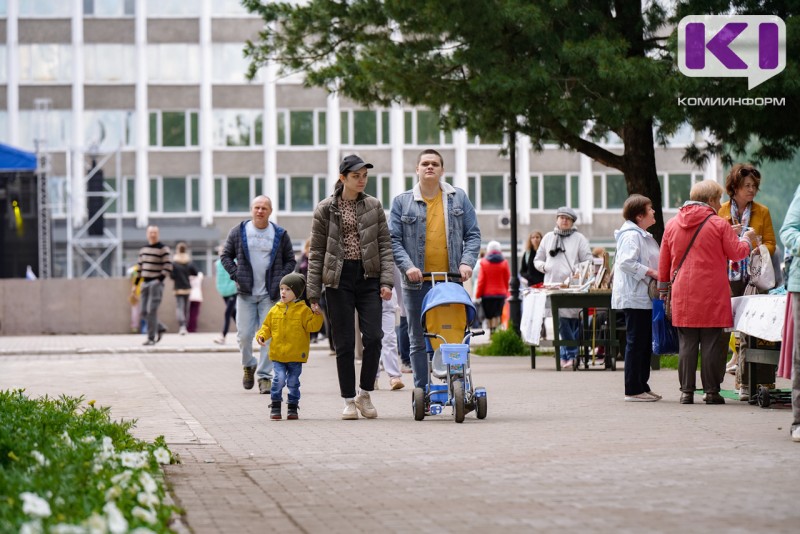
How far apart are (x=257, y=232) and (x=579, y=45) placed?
658 centimetres

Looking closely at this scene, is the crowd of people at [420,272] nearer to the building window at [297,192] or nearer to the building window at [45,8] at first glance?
the building window at [297,192]

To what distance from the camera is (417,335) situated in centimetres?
1153

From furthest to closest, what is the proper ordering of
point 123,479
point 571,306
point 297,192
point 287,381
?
point 297,192 → point 571,306 → point 287,381 → point 123,479

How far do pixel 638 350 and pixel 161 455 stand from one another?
6064mm

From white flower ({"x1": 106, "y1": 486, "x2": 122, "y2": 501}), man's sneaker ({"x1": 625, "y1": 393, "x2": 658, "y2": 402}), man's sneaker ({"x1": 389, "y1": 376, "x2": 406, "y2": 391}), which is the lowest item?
man's sneaker ({"x1": 389, "y1": 376, "x2": 406, "y2": 391})

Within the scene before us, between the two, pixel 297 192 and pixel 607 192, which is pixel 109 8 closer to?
pixel 297 192

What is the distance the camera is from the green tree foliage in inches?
775

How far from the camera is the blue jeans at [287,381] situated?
465 inches

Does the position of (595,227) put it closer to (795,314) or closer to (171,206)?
(171,206)

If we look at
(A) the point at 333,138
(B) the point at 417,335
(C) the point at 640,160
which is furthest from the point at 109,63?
(B) the point at 417,335

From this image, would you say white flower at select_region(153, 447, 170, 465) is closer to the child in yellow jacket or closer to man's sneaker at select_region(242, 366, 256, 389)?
the child in yellow jacket

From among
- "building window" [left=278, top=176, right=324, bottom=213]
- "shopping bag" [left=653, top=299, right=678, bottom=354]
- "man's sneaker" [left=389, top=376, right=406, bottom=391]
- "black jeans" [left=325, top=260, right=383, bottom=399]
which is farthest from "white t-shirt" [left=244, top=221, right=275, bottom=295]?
"building window" [left=278, top=176, right=324, bottom=213]

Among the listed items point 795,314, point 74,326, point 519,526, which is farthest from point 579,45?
point 74,326

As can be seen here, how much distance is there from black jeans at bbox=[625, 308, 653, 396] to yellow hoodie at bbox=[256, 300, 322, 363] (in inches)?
111
